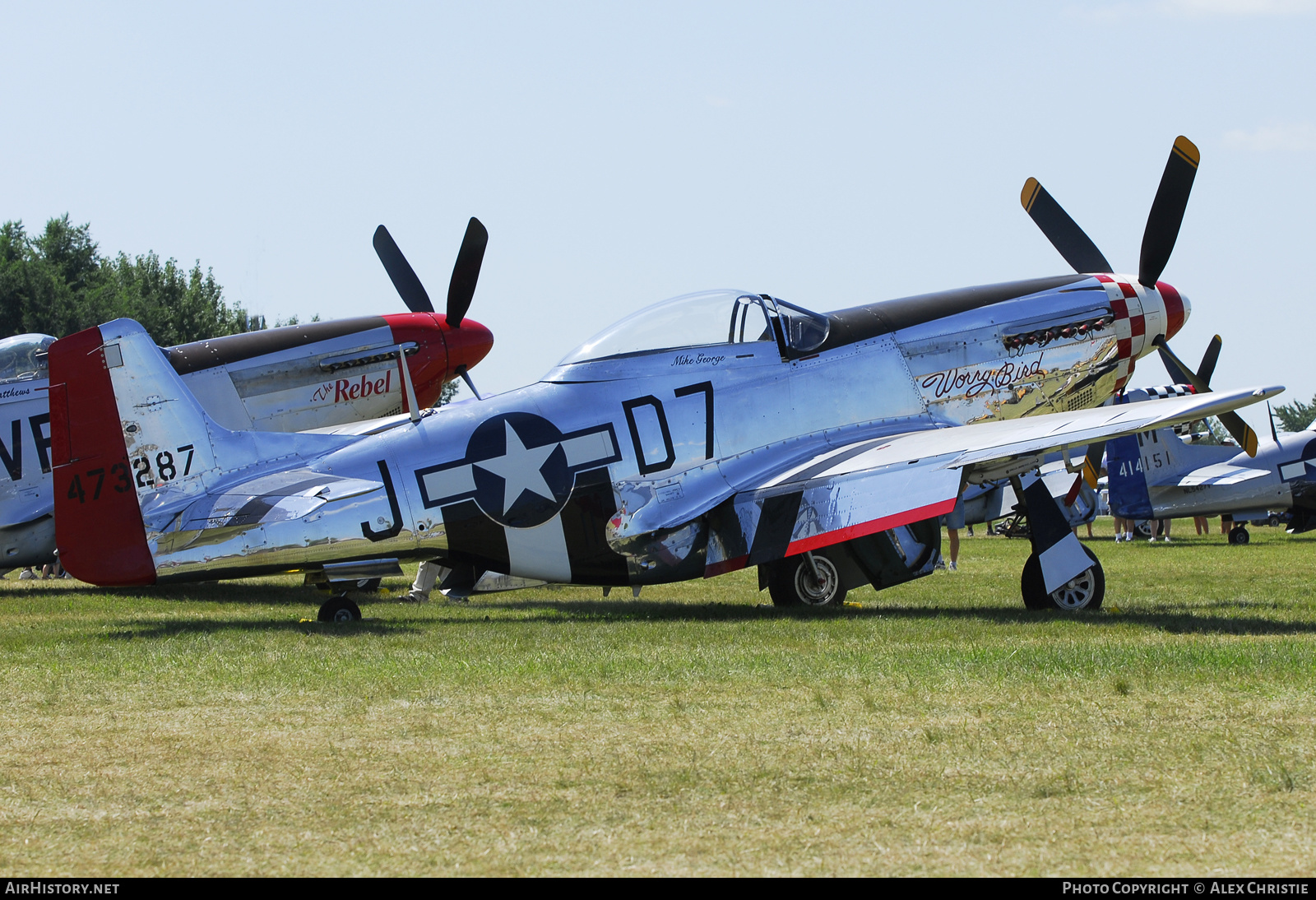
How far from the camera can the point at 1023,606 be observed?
1245cm

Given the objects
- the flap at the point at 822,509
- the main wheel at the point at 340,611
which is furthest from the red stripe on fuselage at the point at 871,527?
the main wheel at the point at 340,611

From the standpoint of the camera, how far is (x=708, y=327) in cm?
1211

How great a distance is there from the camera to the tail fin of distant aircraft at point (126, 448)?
1072cm

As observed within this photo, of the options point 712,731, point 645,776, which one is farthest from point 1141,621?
point 645,776

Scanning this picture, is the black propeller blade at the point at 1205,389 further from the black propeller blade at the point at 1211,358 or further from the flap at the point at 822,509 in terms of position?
the black propeller blade at the point at 1211,358

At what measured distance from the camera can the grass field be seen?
4.02 m

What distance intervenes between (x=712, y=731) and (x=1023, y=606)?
734 centimetres

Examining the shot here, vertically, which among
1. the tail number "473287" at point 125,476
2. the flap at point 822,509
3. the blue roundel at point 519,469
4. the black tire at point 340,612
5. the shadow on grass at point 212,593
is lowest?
the shadow on grass at point 212,593

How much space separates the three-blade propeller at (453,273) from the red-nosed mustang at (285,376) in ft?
0.06

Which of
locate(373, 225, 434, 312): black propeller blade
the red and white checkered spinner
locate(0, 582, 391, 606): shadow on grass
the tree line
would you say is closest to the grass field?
the red and white checkered spinner

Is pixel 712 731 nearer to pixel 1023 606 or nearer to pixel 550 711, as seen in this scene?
pixel 550 711

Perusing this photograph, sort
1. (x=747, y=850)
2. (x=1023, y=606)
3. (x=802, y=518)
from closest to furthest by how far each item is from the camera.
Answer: (x=747, y=850), (x=802, y=518), (x=1023, y=606)

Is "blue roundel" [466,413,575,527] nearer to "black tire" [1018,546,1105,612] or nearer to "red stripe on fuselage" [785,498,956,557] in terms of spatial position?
"red stripe on fuselage" [785,498,956,557]

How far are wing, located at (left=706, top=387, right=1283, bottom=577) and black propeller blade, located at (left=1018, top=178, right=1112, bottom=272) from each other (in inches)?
164
